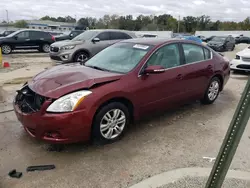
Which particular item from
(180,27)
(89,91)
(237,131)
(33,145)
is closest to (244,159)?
(237,131)

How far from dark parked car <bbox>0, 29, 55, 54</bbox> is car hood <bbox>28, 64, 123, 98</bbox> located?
1318cm

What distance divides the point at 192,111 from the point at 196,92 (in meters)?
0.46

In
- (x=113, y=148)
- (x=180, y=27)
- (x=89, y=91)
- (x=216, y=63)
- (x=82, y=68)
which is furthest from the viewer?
(x=180, y=27)

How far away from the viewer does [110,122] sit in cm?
363

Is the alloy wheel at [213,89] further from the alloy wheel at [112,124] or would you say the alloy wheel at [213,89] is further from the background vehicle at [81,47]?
the background vehicle at [81,47]

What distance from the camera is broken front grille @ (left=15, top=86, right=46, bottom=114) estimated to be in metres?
3.37

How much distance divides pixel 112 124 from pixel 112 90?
0.51 meters

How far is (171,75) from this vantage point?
440 cm

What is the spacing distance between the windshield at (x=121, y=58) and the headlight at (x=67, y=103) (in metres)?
0.99

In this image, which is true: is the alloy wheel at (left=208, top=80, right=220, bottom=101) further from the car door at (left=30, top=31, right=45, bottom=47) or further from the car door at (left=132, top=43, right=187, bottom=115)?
the car door at (left=30, top=31, right=45, bottom=47)

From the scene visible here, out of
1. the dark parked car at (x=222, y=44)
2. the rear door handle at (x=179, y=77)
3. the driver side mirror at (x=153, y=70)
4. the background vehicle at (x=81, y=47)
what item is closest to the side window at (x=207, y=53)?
the rear door handle at (x=179, y=77)

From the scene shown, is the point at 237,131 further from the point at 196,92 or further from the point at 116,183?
the point at 196,92

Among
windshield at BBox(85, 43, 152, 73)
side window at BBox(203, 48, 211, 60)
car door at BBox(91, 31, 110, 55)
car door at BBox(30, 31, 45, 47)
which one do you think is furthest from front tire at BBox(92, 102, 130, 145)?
car door at BBox(30, 31, 45, 47)

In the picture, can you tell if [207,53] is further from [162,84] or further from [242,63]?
[242,63]
